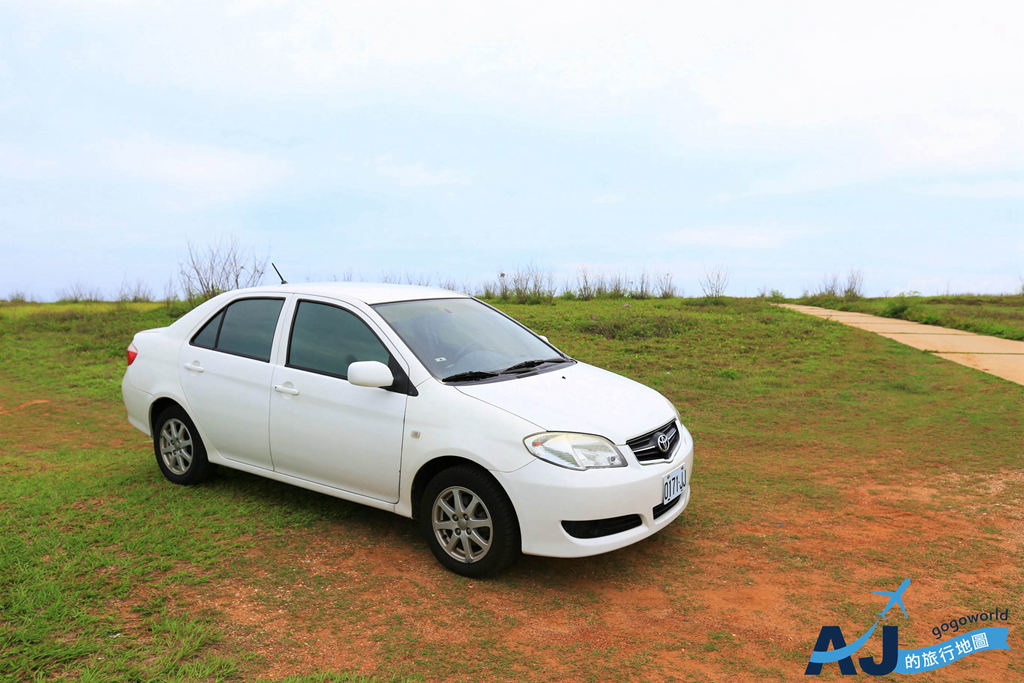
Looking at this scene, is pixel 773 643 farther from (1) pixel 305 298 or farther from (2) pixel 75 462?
(2) pixel 75 462

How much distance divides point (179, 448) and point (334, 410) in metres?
1.93

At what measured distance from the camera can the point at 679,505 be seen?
4.69 metres

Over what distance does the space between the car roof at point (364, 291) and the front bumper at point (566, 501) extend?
183 cm

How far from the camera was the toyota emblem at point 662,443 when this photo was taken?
448 centimetres

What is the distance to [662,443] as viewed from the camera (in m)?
4.49

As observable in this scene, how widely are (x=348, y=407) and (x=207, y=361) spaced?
1620 millimetres

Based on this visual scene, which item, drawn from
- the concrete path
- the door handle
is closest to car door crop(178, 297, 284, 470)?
the door handle

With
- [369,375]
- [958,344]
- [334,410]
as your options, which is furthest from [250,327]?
[958,344]

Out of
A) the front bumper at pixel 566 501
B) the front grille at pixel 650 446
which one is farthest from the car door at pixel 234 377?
the front grille at pixel 650 446

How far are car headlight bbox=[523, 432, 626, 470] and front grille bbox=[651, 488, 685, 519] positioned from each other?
0.41 m

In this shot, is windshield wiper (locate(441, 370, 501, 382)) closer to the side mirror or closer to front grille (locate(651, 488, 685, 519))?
the side mirror

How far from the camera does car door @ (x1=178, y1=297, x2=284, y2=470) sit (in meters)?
5.30

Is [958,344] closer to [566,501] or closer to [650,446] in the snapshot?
[650,446]

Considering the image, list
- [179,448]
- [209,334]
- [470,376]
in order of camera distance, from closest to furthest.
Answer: [470,376]
[209,334]
[179,448]
